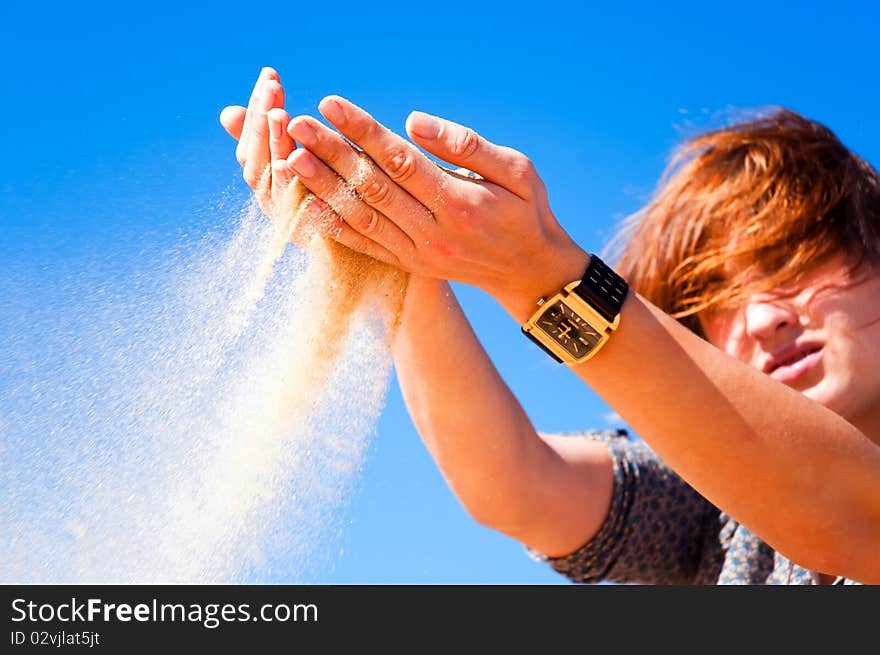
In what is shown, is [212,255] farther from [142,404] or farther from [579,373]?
[579,373]

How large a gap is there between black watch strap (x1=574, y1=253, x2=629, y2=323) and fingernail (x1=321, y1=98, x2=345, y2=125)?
680mm

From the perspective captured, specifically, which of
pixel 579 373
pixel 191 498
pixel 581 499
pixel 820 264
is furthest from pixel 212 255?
pixel 820 264

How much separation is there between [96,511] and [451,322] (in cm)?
112

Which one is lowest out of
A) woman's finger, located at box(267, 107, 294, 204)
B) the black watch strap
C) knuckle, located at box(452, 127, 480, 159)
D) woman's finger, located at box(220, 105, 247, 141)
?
the black watch strap

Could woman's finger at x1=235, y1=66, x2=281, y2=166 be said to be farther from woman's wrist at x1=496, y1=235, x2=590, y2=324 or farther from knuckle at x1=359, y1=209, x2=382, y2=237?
woman's wrist at x1=496, y1=235, x2=590, y2=324

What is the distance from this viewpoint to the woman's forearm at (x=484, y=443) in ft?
9.07

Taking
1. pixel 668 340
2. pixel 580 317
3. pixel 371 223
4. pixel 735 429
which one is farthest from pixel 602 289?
pixel 371 223

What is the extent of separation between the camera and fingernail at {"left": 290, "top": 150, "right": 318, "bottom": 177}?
195cm

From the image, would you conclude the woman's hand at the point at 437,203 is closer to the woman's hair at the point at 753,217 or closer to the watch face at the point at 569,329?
the watch face at the point at 569,329

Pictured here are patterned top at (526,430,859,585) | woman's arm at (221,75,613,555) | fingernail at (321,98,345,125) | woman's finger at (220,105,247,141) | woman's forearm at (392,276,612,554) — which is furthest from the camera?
patterned top at (526,430,859,585)

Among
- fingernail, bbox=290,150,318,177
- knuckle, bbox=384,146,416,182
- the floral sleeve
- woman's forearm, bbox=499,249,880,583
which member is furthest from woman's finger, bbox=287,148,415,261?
the floral sleeve

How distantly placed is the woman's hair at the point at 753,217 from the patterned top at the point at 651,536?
639mm

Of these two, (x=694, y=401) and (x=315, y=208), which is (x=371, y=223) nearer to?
(x=315, y=208)

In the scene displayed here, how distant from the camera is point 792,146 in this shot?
11.6 ft
